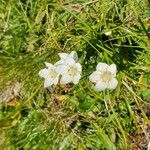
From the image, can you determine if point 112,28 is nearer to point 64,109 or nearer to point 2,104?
point 64,109

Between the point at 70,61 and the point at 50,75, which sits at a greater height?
the point at 70,61

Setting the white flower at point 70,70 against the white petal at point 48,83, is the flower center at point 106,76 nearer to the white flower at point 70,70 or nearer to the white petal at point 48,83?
the white flower at point 70,70

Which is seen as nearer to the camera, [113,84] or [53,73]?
[113,84]

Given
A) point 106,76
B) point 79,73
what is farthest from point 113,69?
point 79,73

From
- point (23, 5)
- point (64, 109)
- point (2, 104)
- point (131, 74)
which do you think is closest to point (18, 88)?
point (2, 104)

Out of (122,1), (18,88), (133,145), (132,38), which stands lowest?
(133,145)

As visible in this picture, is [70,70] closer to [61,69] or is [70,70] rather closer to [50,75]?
[61,69]
